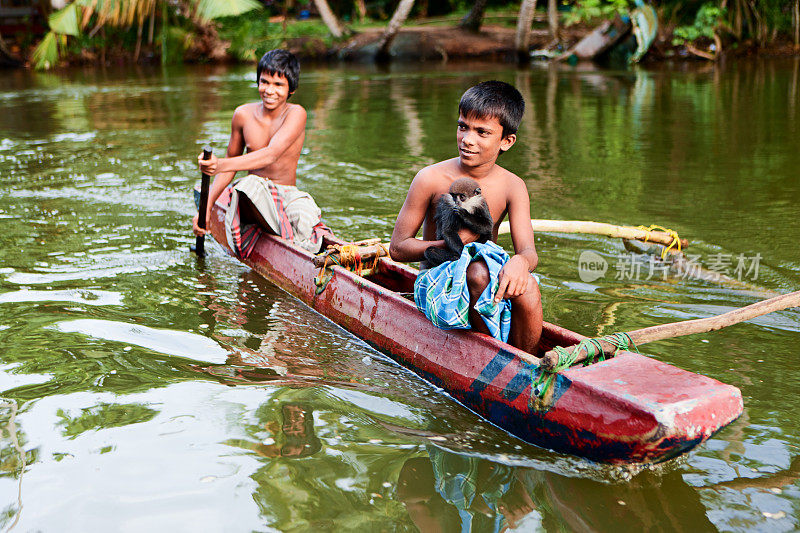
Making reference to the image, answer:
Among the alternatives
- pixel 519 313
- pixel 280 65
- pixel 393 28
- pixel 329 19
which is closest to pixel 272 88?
pixel 280 65

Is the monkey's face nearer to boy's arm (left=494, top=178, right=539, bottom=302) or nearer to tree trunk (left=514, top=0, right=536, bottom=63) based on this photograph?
boy's arm (left=494, top=178, right=539, bottom=302)

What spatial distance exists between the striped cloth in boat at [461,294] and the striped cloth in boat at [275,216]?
5.94 ft

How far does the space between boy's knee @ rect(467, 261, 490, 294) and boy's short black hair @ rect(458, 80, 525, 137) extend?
24.2 inches

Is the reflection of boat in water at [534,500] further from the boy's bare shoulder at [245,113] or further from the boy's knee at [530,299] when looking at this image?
the boy's bare shoulder at [245,113]

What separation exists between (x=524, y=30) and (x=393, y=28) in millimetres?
3213

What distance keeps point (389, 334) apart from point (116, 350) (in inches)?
52.9

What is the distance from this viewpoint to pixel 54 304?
433 cm

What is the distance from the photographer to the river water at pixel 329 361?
2537mm

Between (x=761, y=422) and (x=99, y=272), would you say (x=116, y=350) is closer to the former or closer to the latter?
(x=99, y=272)

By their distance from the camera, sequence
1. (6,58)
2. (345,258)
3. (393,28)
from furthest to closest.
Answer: (6,58), (393,28), (345,258)

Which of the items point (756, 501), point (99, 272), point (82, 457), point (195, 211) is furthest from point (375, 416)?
point (195, 211)

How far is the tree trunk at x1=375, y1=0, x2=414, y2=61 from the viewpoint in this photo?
57.8 feet

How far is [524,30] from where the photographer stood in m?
18.7

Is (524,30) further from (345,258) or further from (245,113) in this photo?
(345,258)
